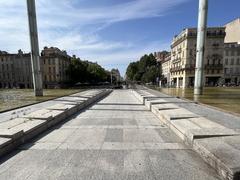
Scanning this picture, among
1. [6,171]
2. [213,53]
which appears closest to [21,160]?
[6,171]

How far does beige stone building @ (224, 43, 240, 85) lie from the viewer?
7000 centimetres

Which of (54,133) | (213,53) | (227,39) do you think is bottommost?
(54,133)

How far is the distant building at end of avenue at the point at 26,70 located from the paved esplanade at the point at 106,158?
208ft

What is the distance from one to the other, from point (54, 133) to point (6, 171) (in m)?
3.11

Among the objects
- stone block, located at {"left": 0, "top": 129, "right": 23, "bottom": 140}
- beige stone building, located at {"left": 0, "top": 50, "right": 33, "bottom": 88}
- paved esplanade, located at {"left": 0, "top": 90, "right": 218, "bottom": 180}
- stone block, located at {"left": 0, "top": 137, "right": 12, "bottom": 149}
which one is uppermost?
beige stone building, located at {"left": 0, "top": 50, "right": 33, "bottom": 88}

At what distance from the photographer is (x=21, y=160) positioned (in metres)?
5.13

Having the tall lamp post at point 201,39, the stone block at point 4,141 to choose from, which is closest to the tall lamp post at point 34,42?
the stone block at point 4,141

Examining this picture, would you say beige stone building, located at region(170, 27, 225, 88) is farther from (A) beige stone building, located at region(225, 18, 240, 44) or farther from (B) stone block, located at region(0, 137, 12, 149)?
(B) stone block, located at region(0, 137, 12, 149)

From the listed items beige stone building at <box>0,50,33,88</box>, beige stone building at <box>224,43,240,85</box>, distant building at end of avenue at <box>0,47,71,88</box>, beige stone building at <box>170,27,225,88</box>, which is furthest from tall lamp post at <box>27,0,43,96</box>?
beige stone building at <box>224,43,240,85</box>

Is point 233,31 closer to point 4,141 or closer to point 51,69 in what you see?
point 51,69

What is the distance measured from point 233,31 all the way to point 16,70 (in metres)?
89.4

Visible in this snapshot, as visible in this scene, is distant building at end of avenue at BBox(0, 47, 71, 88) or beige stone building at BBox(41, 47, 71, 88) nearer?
beige stone building at BBox(41, 47, 71, 88)

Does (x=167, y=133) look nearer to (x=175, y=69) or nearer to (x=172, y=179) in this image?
(x=172, y=179)

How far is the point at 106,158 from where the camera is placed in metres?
5.18
